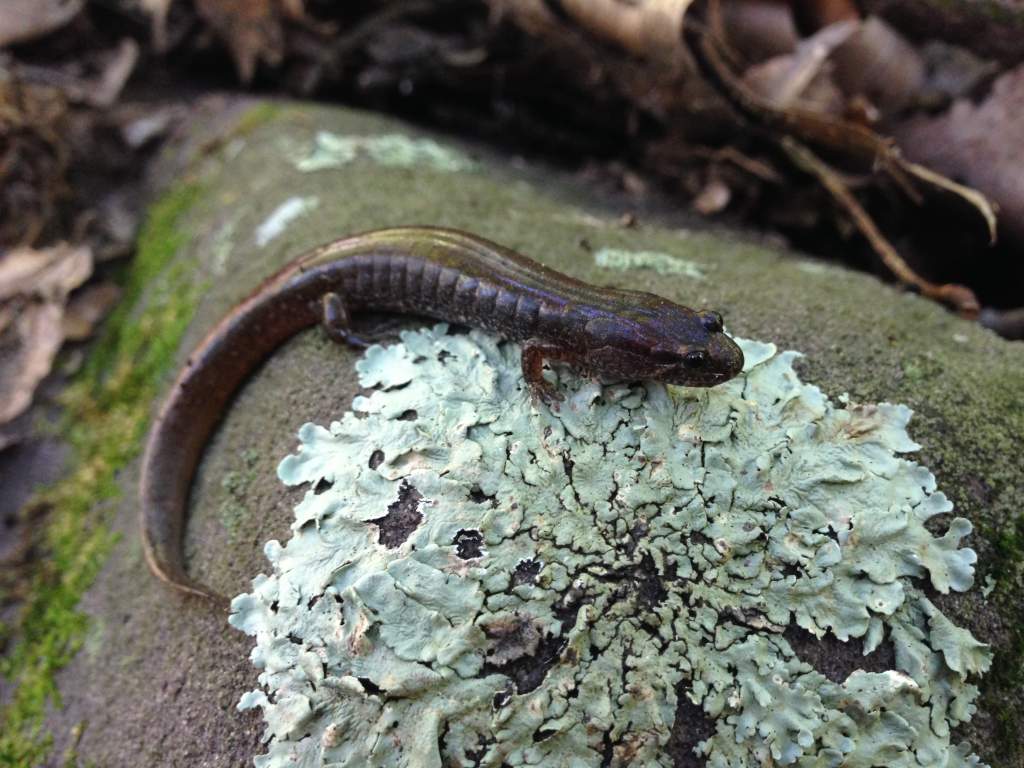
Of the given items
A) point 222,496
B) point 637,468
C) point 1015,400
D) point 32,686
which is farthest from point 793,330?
point 32,686

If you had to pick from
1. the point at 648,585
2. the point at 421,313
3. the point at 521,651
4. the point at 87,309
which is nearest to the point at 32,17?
the point at 87,309

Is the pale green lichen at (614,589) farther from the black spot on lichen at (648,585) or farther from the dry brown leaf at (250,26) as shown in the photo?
the dry brown leaf at (250,26)

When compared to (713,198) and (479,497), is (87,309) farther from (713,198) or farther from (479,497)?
(713,198)

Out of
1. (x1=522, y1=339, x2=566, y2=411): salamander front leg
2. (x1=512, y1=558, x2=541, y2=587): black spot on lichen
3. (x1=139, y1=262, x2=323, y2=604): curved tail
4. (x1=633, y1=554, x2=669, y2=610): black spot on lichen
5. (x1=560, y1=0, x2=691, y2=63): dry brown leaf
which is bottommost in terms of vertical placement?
(x1=139, y1=262, x2=323, y2=604): curved tail

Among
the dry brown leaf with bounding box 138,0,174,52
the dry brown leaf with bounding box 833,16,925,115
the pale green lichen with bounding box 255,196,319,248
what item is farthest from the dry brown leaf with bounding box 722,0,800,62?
the dry brown leaf with bounding box 138,0,174,52

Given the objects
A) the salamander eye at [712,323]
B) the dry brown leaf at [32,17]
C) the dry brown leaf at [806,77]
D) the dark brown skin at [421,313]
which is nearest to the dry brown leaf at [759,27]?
the dry brown leaf at [806,77]

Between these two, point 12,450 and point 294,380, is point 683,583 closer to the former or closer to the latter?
point 294,380

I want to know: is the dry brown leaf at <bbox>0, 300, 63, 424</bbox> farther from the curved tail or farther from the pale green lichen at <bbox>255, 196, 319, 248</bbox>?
the pale green lichen at <bbox>255, 196, 319, 248</bbox>
